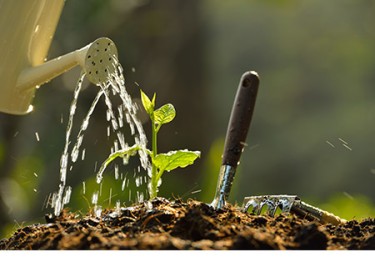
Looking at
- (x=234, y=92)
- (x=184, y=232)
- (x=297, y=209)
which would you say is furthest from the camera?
(x=234, y=92)

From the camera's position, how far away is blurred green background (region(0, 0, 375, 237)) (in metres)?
2.90

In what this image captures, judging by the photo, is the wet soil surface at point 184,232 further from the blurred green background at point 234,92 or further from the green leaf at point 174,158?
the blurred green background at point 234,92

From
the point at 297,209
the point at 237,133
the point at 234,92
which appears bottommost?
the point at 297,209

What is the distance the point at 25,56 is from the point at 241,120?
32 centimetres

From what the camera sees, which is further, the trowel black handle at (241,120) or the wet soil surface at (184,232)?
the trowel black handle at (241,120)

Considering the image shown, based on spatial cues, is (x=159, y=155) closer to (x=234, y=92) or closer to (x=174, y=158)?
(x=174, y=158)

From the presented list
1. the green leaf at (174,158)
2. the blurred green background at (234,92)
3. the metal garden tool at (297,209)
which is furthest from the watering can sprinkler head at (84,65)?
the blurred green background at (234,92)

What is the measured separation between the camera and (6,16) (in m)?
0.97

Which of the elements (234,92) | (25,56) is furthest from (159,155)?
(234,92)

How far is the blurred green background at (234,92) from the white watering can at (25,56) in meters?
0.96

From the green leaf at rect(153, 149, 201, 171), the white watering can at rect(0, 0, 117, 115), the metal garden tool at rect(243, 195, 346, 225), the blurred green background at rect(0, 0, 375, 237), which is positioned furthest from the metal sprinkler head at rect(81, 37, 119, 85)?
the blurred green background at rect(0, 0, 375, 237)

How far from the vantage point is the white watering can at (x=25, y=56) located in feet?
3.11

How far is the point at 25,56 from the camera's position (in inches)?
39.1

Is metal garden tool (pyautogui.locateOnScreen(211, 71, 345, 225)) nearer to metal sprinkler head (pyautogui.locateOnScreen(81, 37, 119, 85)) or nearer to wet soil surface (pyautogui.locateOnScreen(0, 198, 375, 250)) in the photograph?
wet soil surface (pyautogui.locateOnScreen(0, 198, 375, 250))
